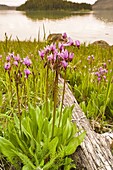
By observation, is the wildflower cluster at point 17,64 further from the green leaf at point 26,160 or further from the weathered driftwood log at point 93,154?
the weathered driftwood log at point 93,154

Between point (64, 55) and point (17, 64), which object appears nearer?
point (64, 55)

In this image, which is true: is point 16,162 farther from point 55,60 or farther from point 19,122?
point 55,60

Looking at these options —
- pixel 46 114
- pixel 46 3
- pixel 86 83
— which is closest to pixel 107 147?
pixel 46 114

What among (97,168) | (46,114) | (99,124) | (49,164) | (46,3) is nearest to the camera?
(49,164)

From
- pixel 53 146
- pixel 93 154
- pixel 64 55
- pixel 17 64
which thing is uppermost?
pixel 64 55

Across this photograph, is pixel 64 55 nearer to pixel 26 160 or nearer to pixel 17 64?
pixel 17 64

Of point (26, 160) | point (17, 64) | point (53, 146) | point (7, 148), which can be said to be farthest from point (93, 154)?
point (17, 64)

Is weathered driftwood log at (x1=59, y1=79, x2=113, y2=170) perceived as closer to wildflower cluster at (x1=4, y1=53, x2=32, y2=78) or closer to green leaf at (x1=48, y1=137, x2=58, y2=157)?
green leaf at (x1=48, y1=137, x2=58, y2=157)

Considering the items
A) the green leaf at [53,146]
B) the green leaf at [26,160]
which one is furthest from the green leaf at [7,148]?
the green leaf at [53,146]

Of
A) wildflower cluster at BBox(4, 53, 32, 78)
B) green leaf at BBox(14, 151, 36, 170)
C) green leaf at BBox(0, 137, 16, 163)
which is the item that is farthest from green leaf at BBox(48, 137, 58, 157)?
wildflower cluster at BBox(4, 53, 32, 78)

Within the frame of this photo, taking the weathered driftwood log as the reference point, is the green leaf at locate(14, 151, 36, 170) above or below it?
above

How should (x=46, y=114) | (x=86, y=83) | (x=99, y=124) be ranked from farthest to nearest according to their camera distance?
1. (x=86, y=83)
2. (x=99, y=124)
3. (x=46, y=114)
